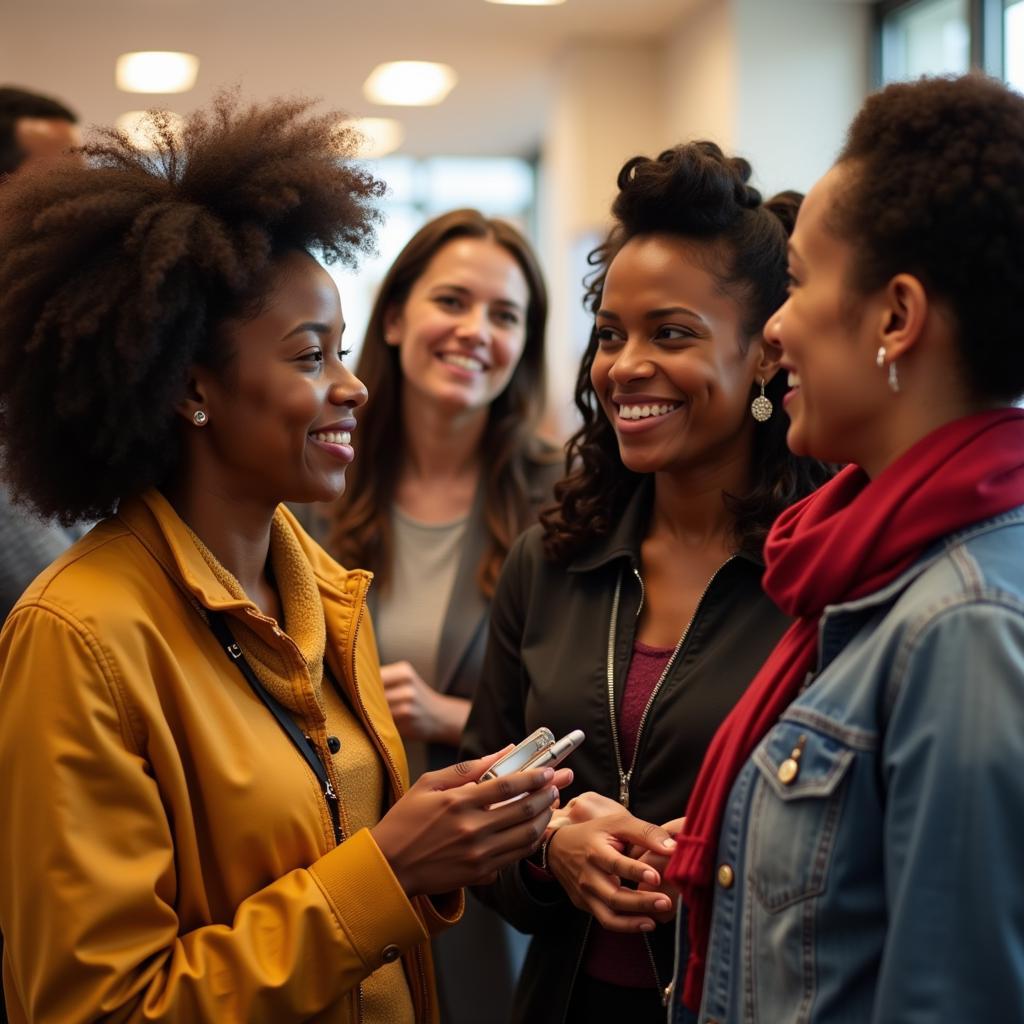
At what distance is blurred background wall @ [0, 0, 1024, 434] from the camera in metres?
6.09

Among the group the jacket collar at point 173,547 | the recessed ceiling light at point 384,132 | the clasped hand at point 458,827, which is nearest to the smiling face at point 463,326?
the jacket collar at point 173,547

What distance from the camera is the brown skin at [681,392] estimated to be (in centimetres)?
187

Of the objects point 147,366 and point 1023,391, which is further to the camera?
point 147,366

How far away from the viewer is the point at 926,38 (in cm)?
575

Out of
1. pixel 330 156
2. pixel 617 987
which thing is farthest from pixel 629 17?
pixel 617 987

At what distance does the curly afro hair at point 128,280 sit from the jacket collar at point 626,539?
0.65m

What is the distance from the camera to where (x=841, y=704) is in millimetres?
1173

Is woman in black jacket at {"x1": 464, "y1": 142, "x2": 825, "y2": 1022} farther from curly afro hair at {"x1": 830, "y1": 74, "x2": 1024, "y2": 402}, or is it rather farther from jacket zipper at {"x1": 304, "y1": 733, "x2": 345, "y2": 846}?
curly afro hair at {"x1": 830, "y1": 74, "x2": 1024, "y2": 402}

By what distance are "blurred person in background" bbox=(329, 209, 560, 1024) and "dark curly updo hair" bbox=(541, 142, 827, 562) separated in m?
0.79

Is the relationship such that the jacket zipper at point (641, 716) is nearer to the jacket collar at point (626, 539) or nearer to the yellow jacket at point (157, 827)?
the jacket collar at point (626, 539)

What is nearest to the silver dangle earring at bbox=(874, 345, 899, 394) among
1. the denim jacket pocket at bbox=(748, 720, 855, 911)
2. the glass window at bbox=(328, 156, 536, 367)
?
the denim jacket pocket at bbox=(748, 720, 855, 911)

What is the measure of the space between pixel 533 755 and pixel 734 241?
83cm

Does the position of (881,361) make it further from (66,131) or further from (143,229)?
(66,131)

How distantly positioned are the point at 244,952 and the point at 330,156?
102cm
